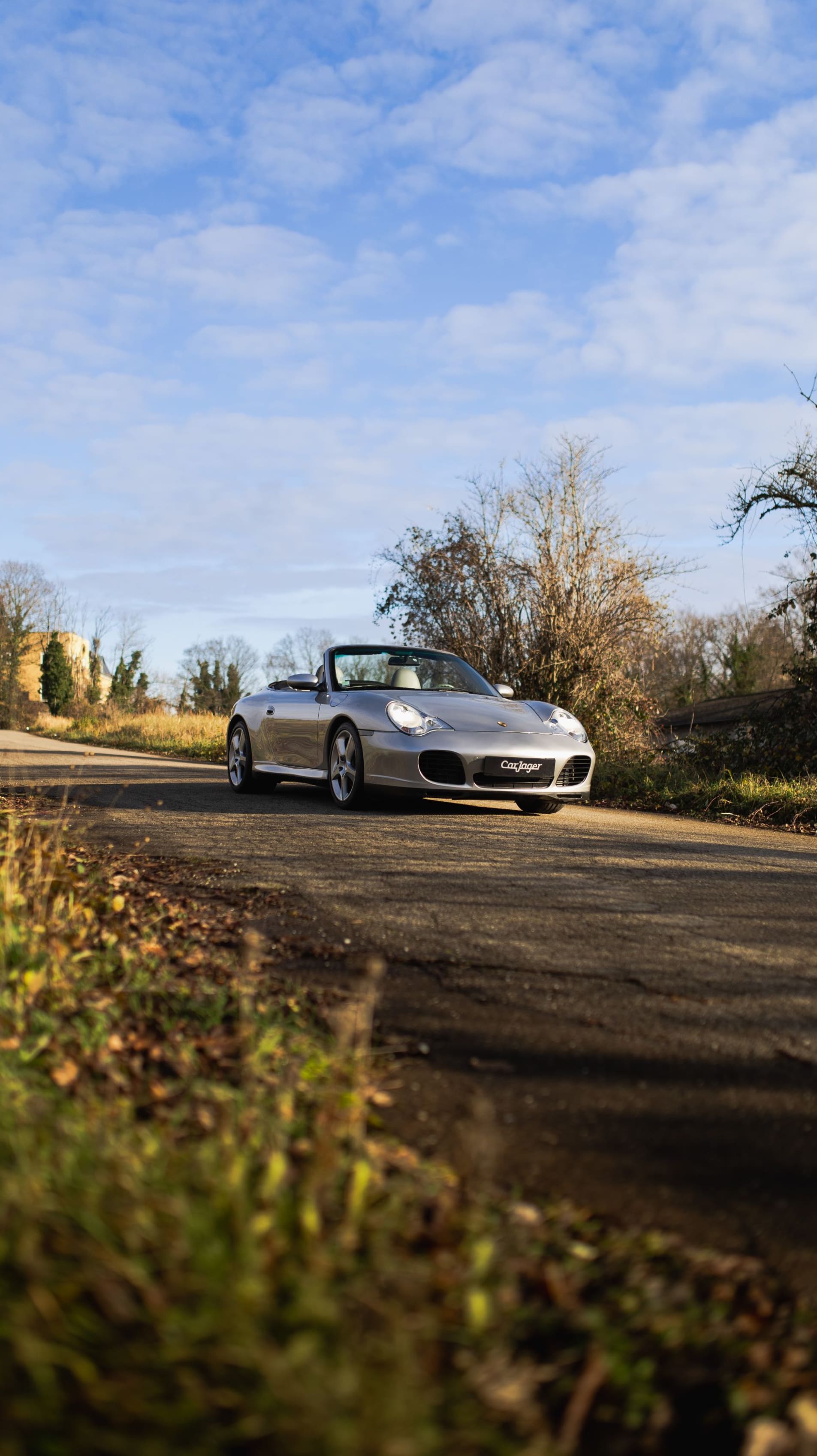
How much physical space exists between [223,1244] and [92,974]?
193cm

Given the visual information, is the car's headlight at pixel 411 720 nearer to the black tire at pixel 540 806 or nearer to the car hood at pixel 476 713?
the car hood at pixel 476 713

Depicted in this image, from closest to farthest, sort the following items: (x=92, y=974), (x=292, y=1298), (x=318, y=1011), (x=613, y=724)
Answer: (x=292, y=1298) < (x=318, y=1011) < (x=92, y=974) < (x=613, y=724)

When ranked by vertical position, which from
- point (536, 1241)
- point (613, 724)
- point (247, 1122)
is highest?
point (613, 724)

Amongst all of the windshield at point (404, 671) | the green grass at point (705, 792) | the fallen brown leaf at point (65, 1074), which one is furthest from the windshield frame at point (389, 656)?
the fallen brown leaf at point (65, 1074)

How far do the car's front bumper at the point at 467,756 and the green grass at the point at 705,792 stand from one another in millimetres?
2569

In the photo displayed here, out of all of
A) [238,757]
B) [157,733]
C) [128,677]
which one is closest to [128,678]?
[128,677]

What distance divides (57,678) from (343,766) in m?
53.3

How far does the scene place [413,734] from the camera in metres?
7.96

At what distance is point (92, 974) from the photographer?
3.42 metres

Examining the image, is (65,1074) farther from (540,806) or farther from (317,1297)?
(540,806)

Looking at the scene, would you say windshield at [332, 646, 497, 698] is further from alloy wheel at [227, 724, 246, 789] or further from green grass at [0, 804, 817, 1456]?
green grass at [0, 804, 817, 1456]

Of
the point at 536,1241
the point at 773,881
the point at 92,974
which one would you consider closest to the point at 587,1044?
the point at 536,1241

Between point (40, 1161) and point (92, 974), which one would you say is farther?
point (92, 974)

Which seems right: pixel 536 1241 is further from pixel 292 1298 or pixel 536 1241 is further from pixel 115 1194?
pixel 115 1194
